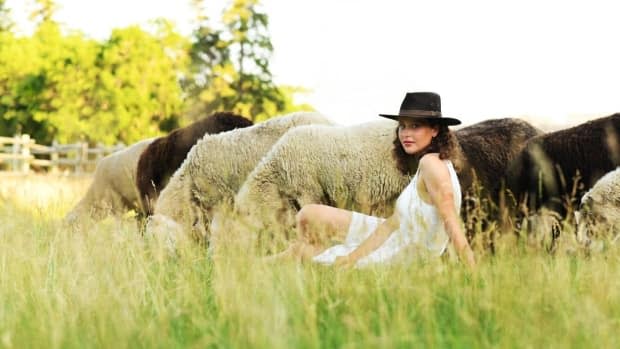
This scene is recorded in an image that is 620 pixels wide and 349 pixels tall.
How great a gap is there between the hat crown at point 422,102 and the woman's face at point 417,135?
107 mm

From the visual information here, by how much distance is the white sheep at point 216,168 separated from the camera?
342 inches

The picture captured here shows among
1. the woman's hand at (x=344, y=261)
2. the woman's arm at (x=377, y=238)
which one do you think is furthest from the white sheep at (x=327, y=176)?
the woman's hand at (x=344, y=261)

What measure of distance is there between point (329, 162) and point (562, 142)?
2280 mm

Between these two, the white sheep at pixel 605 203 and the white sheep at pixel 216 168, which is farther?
the white sheep at pixel 216 168

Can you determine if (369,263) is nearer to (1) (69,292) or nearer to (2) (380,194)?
(1) (69,292)

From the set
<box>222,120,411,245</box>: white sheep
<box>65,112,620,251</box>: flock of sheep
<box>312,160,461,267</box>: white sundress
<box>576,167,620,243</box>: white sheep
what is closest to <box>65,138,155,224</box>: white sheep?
<box>65,112,620,251</box>: flock of sheep

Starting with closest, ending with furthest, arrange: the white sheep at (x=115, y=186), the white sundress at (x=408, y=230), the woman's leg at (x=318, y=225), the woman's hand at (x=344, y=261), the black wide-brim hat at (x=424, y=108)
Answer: the woman's hand at (x=344, y=261) < the white sundress at (x=408, y=230) < the black wide-brim hat at (x=424, y=108) < the woman's leg at (x=318, y=225) < the white sheep at (x=115, y=186)

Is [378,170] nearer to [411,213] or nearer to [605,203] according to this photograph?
[605,203]

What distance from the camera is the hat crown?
5.44m

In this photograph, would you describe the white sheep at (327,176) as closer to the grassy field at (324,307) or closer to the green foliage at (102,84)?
the grassy field at (324,307)

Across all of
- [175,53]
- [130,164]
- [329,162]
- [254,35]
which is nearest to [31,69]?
[175,53]

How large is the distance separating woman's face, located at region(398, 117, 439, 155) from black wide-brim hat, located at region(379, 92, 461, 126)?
4 cm

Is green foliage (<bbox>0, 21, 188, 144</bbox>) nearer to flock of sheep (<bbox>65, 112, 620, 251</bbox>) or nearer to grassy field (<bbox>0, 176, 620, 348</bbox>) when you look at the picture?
flock of sheep (<bbox>65, 112, 620, 251</bbox>)

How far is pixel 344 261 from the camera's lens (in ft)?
17.3
